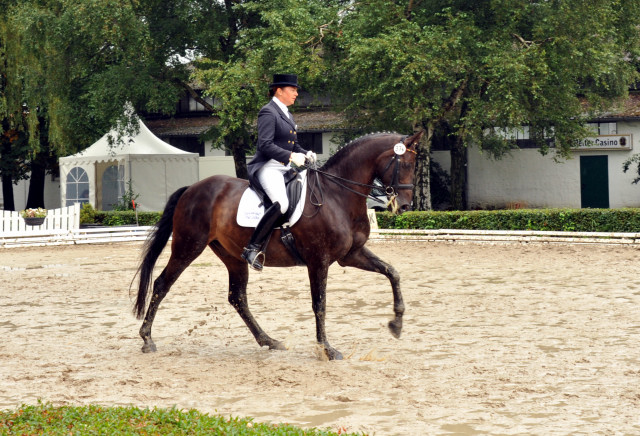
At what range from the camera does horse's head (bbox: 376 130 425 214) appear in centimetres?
833

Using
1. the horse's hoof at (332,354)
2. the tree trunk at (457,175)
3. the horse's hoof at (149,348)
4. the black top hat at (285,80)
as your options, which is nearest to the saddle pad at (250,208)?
the black top hat at (285,80)

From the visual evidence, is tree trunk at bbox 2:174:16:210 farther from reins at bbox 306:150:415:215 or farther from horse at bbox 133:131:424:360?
reins at bbox 306:150:415:215

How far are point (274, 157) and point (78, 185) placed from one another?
28712 mm

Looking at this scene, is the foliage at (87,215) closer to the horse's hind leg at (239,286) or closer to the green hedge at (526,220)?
the green hedge at (526,220)

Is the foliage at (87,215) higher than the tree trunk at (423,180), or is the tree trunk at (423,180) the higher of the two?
the tree trunk at (423,180)

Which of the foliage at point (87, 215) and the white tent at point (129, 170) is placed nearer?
the foliage at point (87, 215)

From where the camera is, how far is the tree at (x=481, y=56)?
24.9 metres

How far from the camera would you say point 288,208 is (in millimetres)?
8484

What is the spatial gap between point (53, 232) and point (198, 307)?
1485 centimetres

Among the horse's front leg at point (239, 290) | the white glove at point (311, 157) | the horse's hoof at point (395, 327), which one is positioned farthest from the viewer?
the horse's front leg at point (239, 290)

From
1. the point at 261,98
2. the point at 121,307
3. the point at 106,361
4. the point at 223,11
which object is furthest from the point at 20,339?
the point at 223,11

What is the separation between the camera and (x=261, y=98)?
28219mm

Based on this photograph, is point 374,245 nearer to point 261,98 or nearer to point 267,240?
point 261,98

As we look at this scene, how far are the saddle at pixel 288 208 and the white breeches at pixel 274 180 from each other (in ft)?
0.20
